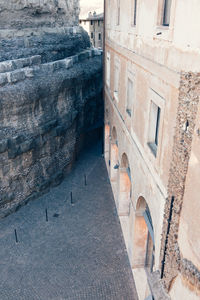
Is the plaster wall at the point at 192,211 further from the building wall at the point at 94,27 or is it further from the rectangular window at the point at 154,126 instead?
the building wall at the point at 94,27

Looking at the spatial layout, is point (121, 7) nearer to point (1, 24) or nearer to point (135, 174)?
point (135, 174)

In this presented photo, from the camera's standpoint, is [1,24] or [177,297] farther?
[1,24]

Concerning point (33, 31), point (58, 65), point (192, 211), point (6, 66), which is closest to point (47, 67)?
point (58, 65)

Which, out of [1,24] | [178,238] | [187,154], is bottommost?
[178,238]

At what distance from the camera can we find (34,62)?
1376 cm

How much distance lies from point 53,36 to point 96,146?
8.00 metres

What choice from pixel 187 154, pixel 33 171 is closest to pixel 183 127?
pixel 187 154

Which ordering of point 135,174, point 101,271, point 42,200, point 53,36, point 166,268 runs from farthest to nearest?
1. point 53,36
2. point 42,200
3. point 101,271
4. point 135,174
5. point 166,268

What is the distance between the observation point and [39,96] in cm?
1320

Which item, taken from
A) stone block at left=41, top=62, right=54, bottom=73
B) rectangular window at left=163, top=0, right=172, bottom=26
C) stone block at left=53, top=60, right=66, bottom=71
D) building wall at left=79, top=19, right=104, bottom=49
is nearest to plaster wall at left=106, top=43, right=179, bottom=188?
rectangular window at left=163, top=0, right=172, bottom=26

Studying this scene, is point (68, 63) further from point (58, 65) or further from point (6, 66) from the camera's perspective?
point (6, 66)

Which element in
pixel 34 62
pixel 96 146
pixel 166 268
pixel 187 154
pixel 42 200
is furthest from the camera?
pixel 96 146

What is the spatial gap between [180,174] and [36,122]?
31.7ft

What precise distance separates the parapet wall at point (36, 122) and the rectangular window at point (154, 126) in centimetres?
710
